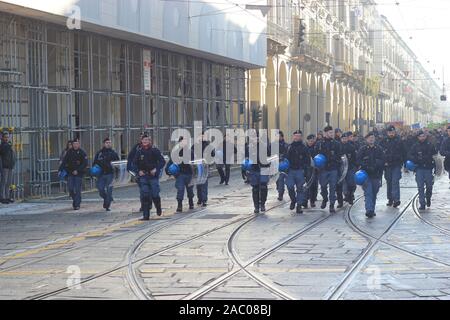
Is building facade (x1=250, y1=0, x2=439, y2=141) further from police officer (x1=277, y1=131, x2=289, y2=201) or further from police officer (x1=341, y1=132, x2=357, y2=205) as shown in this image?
police officer (x1=341, y1=132, x2=357, y2=205)

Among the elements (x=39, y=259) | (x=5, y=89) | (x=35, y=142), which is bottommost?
(x=39, y=259)

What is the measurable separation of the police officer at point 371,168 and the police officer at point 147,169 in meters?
4.09

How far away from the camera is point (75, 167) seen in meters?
18.9

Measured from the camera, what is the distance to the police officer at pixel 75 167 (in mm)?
18844

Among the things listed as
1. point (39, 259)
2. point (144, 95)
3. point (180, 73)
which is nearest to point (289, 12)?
point (180, 73)

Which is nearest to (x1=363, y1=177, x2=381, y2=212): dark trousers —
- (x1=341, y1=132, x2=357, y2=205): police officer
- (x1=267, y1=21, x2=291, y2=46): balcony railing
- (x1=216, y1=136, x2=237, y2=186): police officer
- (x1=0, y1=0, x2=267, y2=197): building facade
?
(x1=341, y1=132, x2=357, y2=205): police officer

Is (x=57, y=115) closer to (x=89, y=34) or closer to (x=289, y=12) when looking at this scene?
(x=89, y=34)

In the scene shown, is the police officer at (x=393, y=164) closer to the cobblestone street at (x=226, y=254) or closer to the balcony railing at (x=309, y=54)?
the cobblestone street at (x=226, y=254)

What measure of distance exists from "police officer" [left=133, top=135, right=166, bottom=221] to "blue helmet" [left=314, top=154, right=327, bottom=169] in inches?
132

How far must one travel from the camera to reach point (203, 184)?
763 inches

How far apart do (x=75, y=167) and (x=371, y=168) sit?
6.83 meters

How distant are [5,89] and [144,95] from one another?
8770mm

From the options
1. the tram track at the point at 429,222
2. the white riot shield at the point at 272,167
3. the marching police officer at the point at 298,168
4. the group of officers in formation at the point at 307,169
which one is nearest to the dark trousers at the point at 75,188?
the group of officers in formation at the point at 307,169

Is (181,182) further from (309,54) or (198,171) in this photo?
(309,54)
